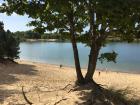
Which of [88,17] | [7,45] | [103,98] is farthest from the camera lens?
[7,45]

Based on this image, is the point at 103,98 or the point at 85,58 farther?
the point at 85,58

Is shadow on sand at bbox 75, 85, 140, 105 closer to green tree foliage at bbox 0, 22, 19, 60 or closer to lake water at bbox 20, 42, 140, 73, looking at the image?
green tree foliage at bbox 0, 22, 19, 60

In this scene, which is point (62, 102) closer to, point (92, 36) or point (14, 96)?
point (14, 96)

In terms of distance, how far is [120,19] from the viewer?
13.4m

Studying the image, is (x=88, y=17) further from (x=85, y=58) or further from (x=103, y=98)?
(x=85, y=58)

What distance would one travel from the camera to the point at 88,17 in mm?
16172

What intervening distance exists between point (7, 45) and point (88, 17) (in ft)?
67.0

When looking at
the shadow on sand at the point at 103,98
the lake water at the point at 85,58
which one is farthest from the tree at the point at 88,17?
the lake water at the point at 85,58

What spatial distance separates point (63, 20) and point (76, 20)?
662mm

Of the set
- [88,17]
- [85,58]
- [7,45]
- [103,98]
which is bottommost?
[85,58]

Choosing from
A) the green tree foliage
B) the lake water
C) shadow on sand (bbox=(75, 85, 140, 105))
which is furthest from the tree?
the lake water

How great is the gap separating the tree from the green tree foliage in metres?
17.9

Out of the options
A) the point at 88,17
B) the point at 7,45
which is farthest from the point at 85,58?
the point at 88,17

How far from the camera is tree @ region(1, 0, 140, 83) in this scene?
1326 cm
